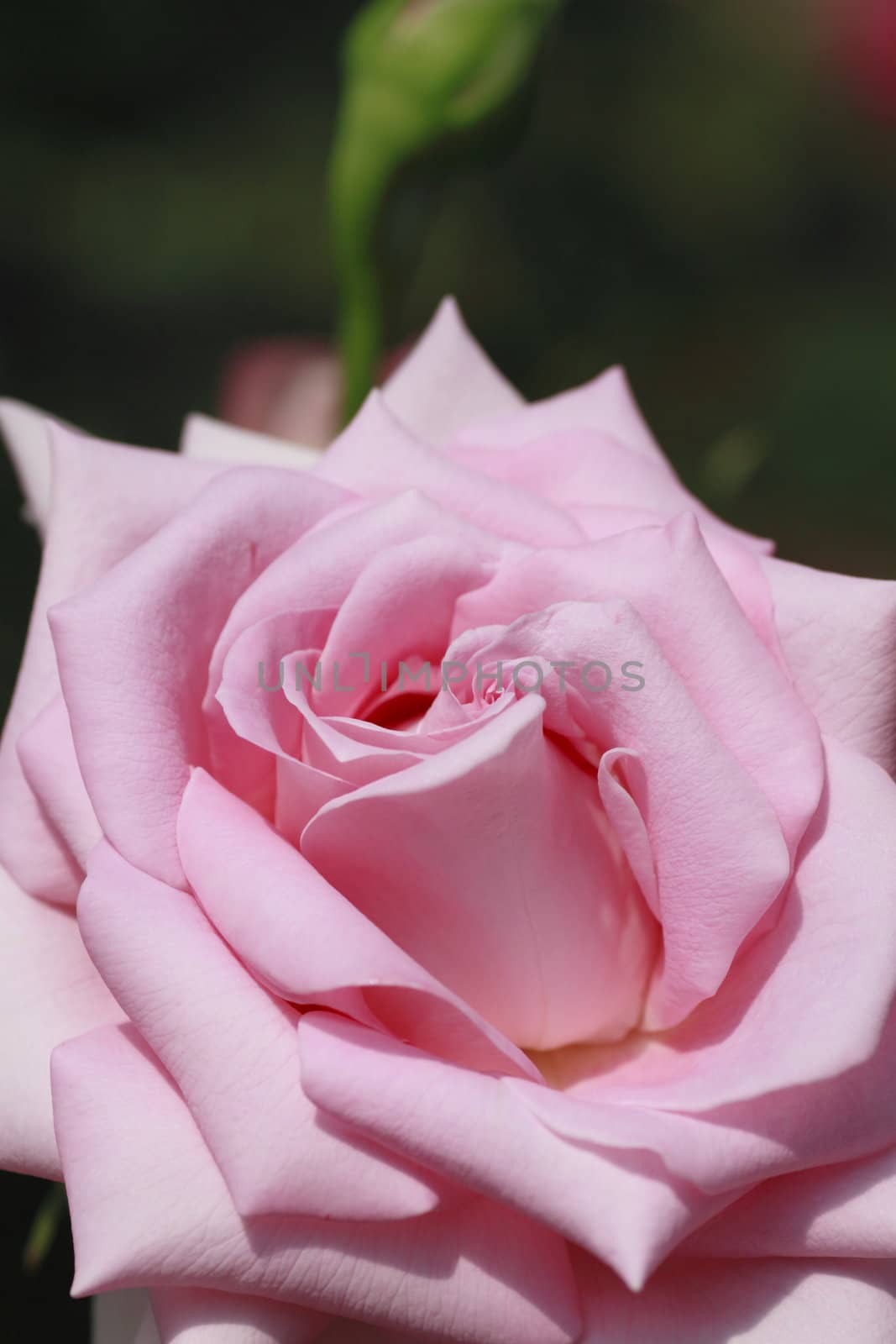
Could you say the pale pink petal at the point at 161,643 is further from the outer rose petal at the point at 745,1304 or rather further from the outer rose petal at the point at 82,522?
the outer rose petal at the point at 745,1304

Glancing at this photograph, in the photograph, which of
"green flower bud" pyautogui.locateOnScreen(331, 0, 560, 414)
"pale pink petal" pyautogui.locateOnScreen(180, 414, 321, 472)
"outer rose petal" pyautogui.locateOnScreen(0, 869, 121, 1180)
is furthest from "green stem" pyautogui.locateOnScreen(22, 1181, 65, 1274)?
"green flower bud" pyautogui.locateOnScreen(331, 0, 560, 414)

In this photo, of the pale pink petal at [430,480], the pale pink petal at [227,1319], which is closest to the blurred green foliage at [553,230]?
the pale pink petal at [430,480]

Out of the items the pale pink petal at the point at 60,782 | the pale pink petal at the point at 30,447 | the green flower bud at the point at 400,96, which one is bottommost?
the pale pink petal at the point at 60,782

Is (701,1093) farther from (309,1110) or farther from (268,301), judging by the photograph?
(268,301)

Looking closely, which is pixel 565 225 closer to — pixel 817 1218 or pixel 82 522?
pixel 82 522

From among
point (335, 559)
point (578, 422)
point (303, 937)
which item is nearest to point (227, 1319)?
point (303, 937)

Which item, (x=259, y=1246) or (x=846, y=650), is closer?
(x=259, y=1246)
